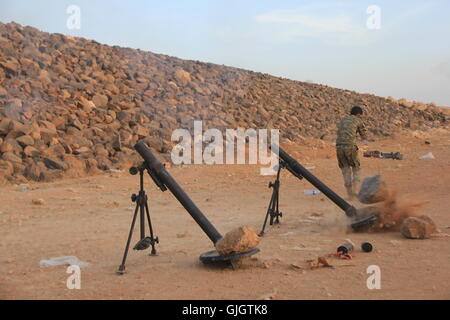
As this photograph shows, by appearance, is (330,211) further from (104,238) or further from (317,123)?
(317,123)

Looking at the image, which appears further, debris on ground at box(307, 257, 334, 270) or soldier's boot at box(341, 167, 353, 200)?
soldier's boot at box(341, 167, 353, 200)

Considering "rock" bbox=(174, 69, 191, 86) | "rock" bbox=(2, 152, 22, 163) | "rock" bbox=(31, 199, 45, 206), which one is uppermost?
"rock" bbox=(174, 69, 191, 86)

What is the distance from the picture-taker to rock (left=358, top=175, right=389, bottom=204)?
652 centimetres

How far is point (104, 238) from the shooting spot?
6.14m

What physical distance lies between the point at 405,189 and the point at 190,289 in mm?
7003

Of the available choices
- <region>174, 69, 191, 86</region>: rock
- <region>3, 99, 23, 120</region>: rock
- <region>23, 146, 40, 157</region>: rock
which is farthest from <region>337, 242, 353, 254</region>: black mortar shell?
<region>174, 69, 191, 86</region>: rock

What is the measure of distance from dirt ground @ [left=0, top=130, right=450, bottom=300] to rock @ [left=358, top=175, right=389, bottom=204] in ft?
1.09

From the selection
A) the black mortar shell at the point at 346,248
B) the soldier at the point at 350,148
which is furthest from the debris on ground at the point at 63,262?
the soldier at the point at 350,148

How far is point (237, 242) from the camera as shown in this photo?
4.30 m

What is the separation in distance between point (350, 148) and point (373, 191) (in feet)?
4.60

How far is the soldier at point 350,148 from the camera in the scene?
789 cm

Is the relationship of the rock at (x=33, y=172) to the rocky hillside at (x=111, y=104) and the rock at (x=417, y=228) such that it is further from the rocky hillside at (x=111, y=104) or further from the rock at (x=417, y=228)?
the rock at (x=417, y=228)

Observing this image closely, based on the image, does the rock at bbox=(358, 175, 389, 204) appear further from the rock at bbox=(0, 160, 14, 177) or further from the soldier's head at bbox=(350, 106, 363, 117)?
the rock at bbox=(0, 160, 14, 177)

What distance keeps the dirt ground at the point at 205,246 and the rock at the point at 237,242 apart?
0.75 ft
